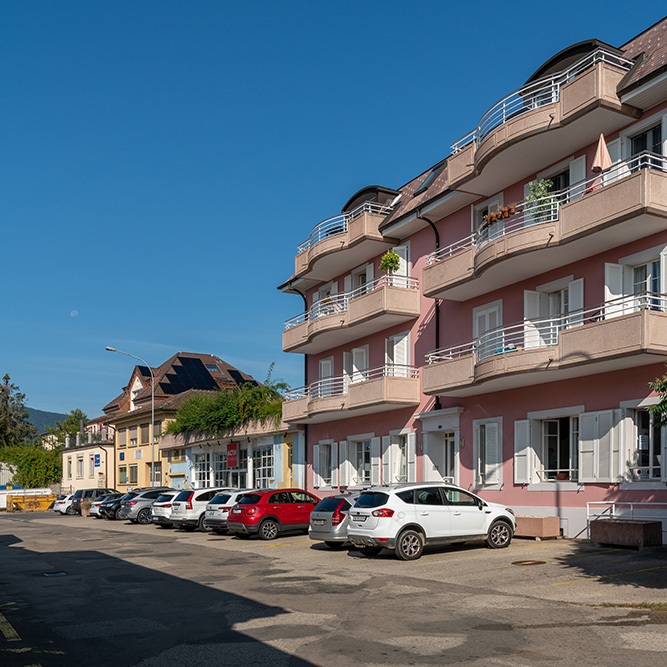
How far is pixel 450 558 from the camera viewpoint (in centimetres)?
1809

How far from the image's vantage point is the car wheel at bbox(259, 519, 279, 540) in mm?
25281

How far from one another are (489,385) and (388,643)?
1515 cm

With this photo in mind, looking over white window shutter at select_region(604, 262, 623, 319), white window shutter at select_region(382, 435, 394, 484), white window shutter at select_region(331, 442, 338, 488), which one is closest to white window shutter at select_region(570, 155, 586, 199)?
white window shutter at select_region(604, 262, 623, 319)

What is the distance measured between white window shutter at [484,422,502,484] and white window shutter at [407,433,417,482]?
430 centimetres

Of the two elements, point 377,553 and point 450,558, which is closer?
point 450,558

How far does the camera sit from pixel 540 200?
72.6 ft

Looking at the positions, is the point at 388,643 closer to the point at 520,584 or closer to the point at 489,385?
the point at 520,584

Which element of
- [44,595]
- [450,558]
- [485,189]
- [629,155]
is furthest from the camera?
[485,189]

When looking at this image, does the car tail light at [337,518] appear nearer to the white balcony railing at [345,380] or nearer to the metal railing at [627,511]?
the metal railing at [627,511]

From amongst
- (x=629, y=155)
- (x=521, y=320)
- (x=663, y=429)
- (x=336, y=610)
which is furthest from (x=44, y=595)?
(x=629, y=155)

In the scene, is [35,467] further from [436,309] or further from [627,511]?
[627,511]

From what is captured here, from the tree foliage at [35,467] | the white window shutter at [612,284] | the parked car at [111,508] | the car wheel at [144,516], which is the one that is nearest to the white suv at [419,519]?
the white window shutter at [612,284]

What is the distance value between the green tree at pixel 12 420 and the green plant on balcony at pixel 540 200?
88.9 metres

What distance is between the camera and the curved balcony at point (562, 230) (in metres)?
18.6
